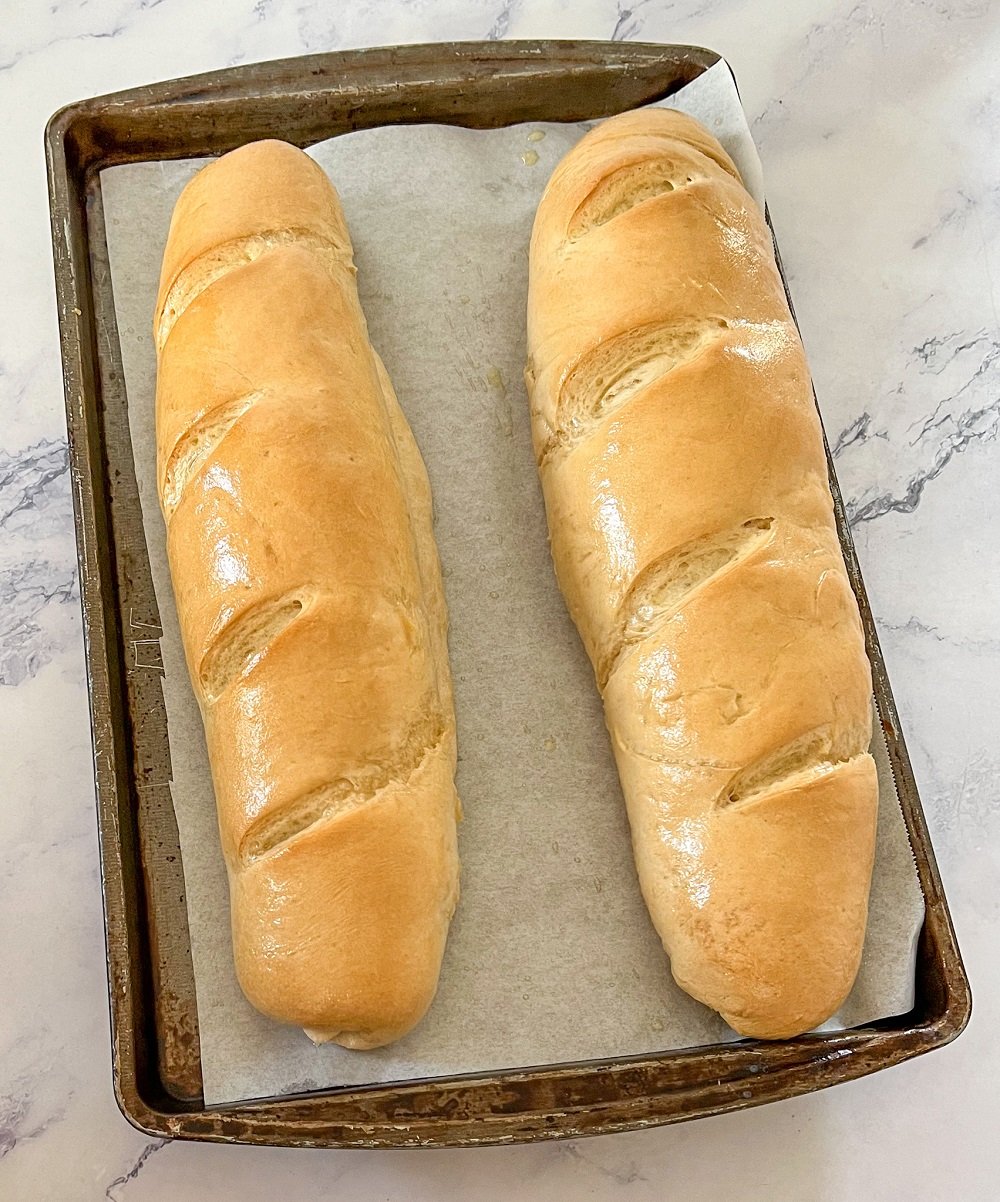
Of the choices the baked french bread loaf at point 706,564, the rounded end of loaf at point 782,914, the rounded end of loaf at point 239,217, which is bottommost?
the rounded end of loaf at point 782,914

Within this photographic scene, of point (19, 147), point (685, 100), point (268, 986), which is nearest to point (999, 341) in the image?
point (685, 100)

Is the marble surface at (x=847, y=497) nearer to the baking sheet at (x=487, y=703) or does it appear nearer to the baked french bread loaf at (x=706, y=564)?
the baking sheet at (x=487, y=703)

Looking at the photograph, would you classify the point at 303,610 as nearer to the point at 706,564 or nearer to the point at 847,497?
the point at 706,564

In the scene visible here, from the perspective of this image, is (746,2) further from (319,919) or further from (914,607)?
(319,919)

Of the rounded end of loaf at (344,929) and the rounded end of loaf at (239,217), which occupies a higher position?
the rounded end of loaf at (239,217)

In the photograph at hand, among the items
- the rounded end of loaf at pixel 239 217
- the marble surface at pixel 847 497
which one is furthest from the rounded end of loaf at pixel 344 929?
the rounded end of loaf at pixel 239 217

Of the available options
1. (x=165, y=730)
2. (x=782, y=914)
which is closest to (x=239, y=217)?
(x=165, y=730)
